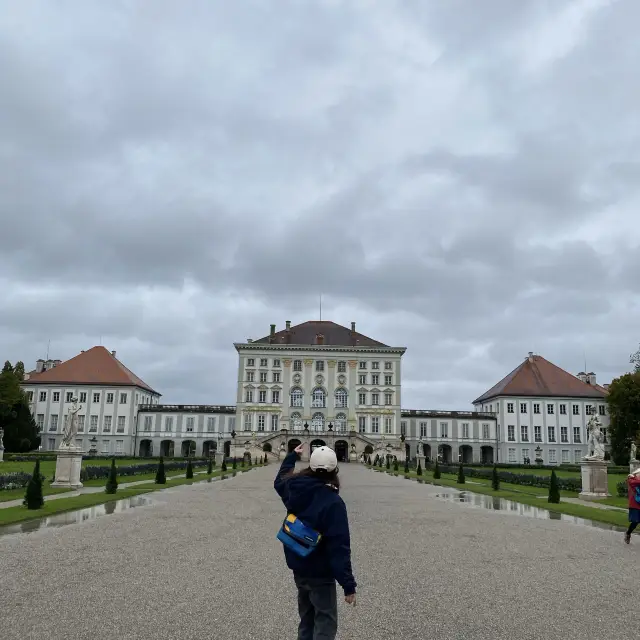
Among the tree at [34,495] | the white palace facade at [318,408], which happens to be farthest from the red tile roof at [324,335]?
the tree at [34,495]

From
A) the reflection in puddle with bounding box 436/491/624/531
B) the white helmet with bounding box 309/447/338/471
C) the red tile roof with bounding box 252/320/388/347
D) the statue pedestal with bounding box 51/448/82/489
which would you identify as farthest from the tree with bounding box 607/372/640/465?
the white helmet with bounding box 309/447/338/471

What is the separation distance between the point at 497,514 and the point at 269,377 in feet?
208

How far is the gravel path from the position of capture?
604 cm

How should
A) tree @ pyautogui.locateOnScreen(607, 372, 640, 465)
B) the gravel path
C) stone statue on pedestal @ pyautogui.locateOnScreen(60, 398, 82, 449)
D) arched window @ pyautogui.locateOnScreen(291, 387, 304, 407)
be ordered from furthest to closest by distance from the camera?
arched window @ pyautogui.locateOnScreen(291, 387, 304, 407), tree @ pyautogui.locateOnScreen(607, 372, 640, 465), stone statue on pedestal @ pyautogui.locateOnScreen(60, 398, 82, 449), the gravel path

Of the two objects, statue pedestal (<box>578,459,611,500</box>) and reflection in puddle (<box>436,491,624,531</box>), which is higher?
statue pedestal (<box>578,459,611,500</box>)

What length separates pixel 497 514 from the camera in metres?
17.0

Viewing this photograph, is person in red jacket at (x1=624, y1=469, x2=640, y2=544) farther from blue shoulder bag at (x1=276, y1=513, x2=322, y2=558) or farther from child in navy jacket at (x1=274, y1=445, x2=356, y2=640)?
blue shoulder bag at (x1=276, y1=513, x2=322, y2=558)

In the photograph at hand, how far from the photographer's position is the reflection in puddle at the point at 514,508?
15.4 meters

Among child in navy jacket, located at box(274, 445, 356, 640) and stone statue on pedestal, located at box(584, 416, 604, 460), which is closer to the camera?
child in navy jacket, located at box(274, 445, 356, 640)

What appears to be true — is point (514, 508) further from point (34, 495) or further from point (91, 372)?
point (91, 372)

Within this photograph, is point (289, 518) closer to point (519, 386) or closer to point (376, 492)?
point (376, 492)

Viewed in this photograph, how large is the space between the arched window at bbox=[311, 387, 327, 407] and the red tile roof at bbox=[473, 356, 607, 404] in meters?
20.0

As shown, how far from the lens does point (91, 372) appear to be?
78125 mm

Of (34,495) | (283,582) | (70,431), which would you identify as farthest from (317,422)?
(283,582)
